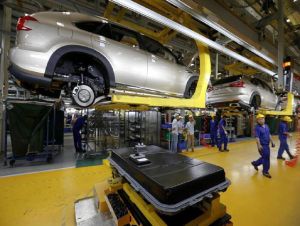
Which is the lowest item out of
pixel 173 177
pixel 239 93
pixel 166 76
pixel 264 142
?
pixel 264 142

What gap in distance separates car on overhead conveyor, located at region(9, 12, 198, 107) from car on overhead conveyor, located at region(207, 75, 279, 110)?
236 cm

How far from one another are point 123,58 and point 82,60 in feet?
2.19

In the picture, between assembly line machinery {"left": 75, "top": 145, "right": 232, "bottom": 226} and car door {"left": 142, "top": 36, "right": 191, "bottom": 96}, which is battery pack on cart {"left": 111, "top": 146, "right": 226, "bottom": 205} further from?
car door {"left": 142, "top": 36, "right": 191, "bottom": 96}

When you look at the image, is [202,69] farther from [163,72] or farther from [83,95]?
[83,95]

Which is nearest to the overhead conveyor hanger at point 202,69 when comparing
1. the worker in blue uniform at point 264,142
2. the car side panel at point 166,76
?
the car side panel at point 166,76

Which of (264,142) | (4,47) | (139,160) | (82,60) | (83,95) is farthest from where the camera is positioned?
(4,47)

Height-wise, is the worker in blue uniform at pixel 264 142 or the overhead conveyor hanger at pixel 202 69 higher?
the overhead conveyor hanger at pixel 202 69

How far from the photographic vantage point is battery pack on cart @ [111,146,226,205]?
1213 mm

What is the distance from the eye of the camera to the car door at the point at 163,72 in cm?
300

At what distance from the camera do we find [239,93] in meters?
4.60

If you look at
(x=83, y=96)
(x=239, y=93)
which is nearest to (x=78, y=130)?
(x=83, y=96)

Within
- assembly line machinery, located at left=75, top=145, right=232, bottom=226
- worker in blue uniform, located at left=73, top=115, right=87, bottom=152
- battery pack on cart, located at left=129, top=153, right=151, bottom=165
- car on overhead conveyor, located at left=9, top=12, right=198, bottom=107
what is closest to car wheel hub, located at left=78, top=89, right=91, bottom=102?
car on overhead conveyor, located at left=9, top=12, right=198, bottom=107

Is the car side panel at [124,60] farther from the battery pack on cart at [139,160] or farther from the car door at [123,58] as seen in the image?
the battery pack on cart at [139,160]

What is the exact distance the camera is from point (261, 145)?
14.3ft
